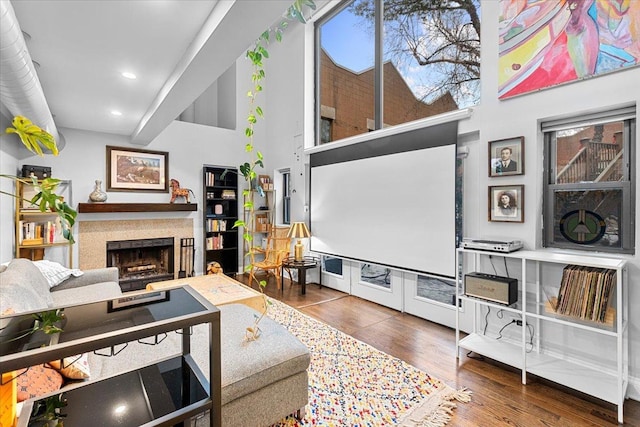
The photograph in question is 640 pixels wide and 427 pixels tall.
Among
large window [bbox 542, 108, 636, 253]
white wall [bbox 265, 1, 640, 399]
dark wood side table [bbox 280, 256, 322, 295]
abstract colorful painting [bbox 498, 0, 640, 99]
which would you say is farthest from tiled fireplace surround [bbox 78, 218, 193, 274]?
large window [bbox 542, 108, 636, 253]

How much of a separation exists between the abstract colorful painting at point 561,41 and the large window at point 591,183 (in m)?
0.35

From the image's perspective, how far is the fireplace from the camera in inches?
188

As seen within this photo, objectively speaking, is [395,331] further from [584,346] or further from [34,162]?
[34,162]

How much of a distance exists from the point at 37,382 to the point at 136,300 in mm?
487

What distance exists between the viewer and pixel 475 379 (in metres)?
2.30

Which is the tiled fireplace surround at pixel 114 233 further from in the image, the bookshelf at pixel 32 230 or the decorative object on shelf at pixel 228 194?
the decorative object on shelf at pixel 228 194

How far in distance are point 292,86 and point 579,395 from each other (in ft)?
17.3

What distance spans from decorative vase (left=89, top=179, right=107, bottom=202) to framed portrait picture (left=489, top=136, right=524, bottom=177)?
16.7 feet

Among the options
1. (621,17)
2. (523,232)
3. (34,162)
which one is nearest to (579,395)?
(523,232)

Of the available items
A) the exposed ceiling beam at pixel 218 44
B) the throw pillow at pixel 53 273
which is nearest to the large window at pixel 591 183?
the exposed ceiling beam at pixel 218 44

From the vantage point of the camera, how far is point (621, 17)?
206cm

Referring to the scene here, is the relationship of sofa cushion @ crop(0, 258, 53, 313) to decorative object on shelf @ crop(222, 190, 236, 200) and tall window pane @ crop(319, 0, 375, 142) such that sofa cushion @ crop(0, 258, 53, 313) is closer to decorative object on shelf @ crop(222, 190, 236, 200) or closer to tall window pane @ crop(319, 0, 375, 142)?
decorative object on shelf @ crop(222, 190, 236, 200)

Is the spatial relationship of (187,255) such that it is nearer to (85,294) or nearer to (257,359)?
(85,294)

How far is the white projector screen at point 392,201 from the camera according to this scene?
3.12 m
